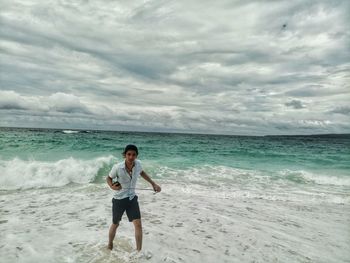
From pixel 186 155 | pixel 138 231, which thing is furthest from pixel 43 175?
pixel 186 155

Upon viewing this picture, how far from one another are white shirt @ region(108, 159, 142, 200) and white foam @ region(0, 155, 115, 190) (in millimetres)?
9405

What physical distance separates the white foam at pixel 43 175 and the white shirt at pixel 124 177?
30.9 feet

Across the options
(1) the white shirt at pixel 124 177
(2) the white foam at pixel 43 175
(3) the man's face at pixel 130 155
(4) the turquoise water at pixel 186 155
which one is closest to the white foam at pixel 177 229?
(1) the white shirt at pixel 124 177

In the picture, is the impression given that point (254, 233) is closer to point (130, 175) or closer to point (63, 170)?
point (130, 175)

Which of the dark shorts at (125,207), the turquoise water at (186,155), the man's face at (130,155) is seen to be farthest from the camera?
the turquoise water at (186,155)

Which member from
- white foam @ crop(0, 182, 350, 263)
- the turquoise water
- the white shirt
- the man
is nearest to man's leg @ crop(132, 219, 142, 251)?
the man

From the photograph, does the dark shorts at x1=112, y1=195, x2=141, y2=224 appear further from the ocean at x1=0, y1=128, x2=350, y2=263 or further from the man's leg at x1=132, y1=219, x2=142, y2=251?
the ocean at x1=0, y1=128, x2=350, y2=263

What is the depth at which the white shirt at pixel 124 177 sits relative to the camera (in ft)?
17.1

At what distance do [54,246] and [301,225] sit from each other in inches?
260

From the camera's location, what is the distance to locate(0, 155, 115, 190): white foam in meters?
13.5

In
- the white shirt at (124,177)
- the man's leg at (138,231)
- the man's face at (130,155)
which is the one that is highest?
the man's face at (130,155)

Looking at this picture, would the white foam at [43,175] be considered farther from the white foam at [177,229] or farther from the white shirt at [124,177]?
the white shirt at [124,177]

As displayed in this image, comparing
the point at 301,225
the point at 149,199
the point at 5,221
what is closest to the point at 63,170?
the point at 149,199

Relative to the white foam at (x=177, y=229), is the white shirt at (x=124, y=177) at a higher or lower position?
higher
